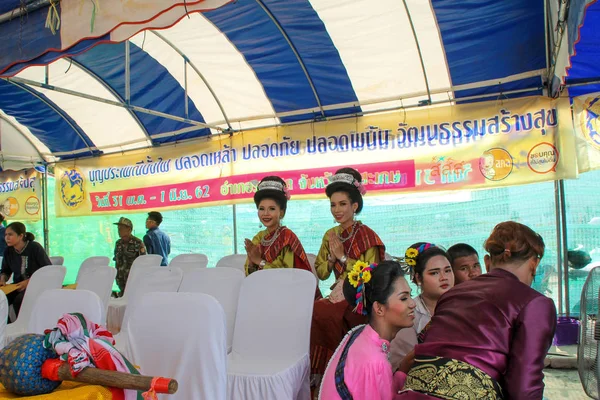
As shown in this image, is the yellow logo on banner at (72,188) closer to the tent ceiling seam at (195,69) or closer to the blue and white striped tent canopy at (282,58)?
the blue and white striped tent canopy at (282,58)

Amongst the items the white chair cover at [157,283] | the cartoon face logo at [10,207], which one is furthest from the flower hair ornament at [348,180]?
the cartoon face logo at [10,207]

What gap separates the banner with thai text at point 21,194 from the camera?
8.37 meters

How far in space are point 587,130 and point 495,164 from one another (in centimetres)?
79

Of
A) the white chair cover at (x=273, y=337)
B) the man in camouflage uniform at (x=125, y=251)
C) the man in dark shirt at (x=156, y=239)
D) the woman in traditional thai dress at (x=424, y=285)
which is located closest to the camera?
the woman in traditional thai dress at (x=424, y=285)

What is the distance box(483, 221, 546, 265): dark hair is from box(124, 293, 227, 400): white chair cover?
1156 mm

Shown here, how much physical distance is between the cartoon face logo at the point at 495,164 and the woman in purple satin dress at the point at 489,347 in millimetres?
3175

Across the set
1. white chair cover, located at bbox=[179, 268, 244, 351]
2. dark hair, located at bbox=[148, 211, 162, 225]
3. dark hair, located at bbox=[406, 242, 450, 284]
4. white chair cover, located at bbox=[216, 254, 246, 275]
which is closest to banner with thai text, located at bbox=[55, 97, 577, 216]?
dark hair, located at bbox=[148, 211, 162, 225]

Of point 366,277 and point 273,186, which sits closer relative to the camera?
point 366,277

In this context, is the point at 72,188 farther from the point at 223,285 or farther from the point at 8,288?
the point at 223,285

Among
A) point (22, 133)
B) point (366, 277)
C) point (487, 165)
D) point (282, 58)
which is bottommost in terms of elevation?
point (366, 277)

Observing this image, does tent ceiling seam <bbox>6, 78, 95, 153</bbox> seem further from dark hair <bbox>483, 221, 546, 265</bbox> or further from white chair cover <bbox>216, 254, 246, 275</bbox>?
dark hair <bbox>483, 221, 546, 265</bbox>

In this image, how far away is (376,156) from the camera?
17.2ft

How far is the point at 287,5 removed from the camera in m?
4.61

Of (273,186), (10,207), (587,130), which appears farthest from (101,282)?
(10,207)
